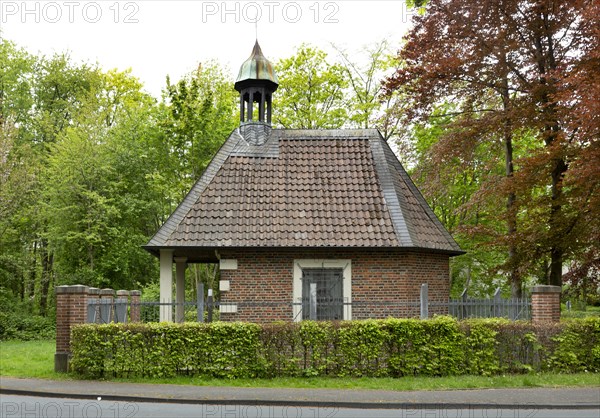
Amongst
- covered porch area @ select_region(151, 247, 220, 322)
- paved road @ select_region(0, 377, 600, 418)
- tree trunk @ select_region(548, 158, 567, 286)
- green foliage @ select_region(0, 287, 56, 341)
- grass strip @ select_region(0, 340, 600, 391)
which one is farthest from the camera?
green foliage @ select_region(0, 287, 56, 341)

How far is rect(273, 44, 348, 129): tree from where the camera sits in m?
36.4

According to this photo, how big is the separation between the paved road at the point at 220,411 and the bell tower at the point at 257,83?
11.5 meters

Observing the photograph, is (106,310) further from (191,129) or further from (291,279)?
(191,129)

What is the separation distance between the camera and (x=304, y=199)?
61.4ft

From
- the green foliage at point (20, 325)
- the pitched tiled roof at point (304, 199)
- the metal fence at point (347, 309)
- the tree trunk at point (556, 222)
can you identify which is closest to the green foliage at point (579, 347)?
the metal fence at point (347, 309)

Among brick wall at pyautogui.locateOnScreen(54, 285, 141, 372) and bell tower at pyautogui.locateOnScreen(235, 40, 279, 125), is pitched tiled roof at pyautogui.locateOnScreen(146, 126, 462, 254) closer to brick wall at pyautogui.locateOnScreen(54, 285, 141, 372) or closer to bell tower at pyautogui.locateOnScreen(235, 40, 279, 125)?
bell tower at pyautogui.locateOnScreen(235, 40, 279, 125)

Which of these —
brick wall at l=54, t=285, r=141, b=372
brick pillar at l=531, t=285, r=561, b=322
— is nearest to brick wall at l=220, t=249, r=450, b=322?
brick pillar at l=531, t=285, r=561, b=322

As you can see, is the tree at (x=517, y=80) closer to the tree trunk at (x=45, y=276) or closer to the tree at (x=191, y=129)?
the tree at (x=191, y=129)

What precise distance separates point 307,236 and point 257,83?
6.13 metres

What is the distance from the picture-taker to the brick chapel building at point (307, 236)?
56.6 feet

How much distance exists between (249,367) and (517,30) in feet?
41.1

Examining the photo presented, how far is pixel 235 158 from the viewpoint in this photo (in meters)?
19.8

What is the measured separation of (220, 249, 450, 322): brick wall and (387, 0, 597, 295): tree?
380cm

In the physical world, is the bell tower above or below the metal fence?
above
